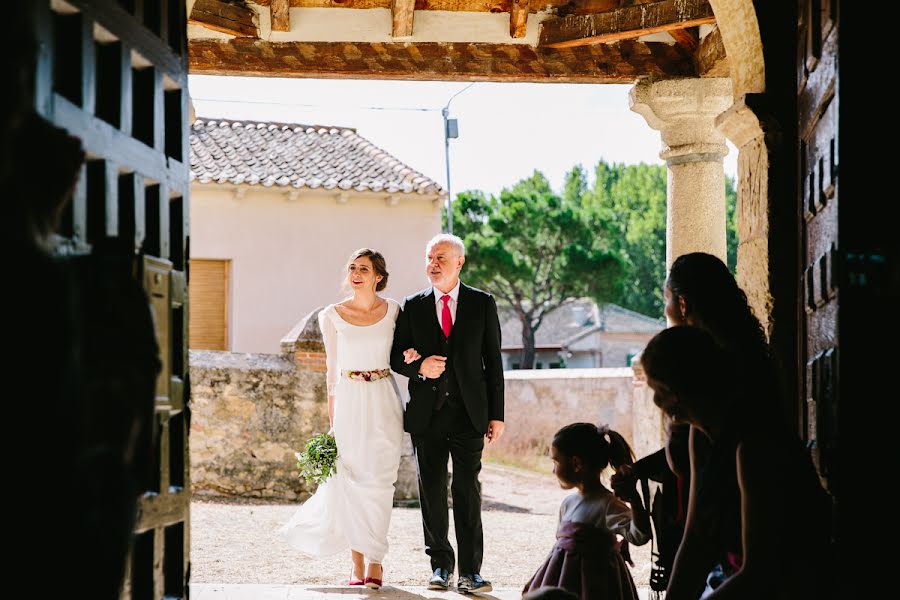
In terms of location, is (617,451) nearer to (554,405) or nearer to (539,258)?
(554,405)

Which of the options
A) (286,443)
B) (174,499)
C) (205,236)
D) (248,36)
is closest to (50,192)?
(174,499)

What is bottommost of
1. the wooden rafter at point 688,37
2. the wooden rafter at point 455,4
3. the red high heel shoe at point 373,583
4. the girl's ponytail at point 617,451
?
the red high heel shoe at point 373,583

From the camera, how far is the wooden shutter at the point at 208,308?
19.0m

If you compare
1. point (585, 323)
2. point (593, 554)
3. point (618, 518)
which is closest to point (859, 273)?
point (618, 518)

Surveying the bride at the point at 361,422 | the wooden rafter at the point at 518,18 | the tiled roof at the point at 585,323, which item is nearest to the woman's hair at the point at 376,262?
the bride at the point at 361,422

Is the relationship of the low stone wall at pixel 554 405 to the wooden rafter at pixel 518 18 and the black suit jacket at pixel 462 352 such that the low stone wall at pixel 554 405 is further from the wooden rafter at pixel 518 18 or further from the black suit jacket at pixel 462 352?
the black suit jacket at pixel 462 352

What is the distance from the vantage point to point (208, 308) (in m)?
19.1

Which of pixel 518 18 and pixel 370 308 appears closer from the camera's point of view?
pixel 370 308

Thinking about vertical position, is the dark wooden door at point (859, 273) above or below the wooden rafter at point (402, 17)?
below

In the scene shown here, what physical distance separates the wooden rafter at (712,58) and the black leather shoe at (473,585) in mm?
3494

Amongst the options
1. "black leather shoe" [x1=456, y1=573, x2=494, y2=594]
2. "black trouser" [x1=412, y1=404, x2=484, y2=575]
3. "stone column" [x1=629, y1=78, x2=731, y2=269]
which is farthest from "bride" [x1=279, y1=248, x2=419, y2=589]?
"stone column" [x1=629, y1=78, x2=731, y2=269]

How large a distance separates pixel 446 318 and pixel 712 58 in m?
2.52

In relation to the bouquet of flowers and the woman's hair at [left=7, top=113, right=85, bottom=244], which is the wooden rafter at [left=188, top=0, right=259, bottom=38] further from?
the woman's hair at [left=7, top=113, right=85, bottom=244]

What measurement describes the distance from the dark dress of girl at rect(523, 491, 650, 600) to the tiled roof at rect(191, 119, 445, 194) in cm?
1504
